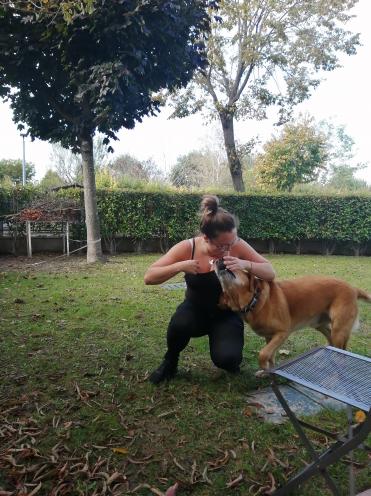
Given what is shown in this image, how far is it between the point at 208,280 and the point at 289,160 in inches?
702

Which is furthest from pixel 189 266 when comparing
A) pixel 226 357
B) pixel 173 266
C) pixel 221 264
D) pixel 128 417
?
pixel 128 417

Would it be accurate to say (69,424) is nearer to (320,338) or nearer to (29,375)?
(29,375)

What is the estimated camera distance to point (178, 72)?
25.2 feet

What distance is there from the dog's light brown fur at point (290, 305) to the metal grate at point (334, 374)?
84 centimetres

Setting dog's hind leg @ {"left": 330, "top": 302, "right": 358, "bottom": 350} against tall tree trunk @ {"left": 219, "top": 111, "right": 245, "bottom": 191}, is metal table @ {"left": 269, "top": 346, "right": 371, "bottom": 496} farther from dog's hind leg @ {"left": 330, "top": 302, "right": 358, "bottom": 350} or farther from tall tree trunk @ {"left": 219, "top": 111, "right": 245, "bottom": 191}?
tall tree trunk @ {"left": 219, "top": 111, "right": 245, "bottom": 191}

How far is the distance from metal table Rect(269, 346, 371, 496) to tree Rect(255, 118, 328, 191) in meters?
18.2

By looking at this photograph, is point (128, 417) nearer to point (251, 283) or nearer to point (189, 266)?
point (189, 266)

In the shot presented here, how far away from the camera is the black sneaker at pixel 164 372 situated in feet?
9.99

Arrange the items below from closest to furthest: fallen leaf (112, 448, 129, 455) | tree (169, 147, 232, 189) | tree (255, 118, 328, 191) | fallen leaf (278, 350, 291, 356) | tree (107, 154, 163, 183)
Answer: fallen leaf (112, 448, 129, 455), fallen leaf (278, 350, 291, 356), tree (255, 118, 328, 191), tree (107, 154, 163, 183), tree (169, 147, 232, 189)

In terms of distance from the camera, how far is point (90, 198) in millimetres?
8789

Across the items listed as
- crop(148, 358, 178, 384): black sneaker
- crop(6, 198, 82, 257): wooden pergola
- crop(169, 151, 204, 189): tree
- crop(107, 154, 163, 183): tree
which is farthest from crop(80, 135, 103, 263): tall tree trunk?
crop(169, 151, 204, 189): tree

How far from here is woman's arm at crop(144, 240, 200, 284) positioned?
108 inches

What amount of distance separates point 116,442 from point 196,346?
164 cm

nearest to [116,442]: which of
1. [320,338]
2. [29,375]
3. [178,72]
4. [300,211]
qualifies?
[29,375]
